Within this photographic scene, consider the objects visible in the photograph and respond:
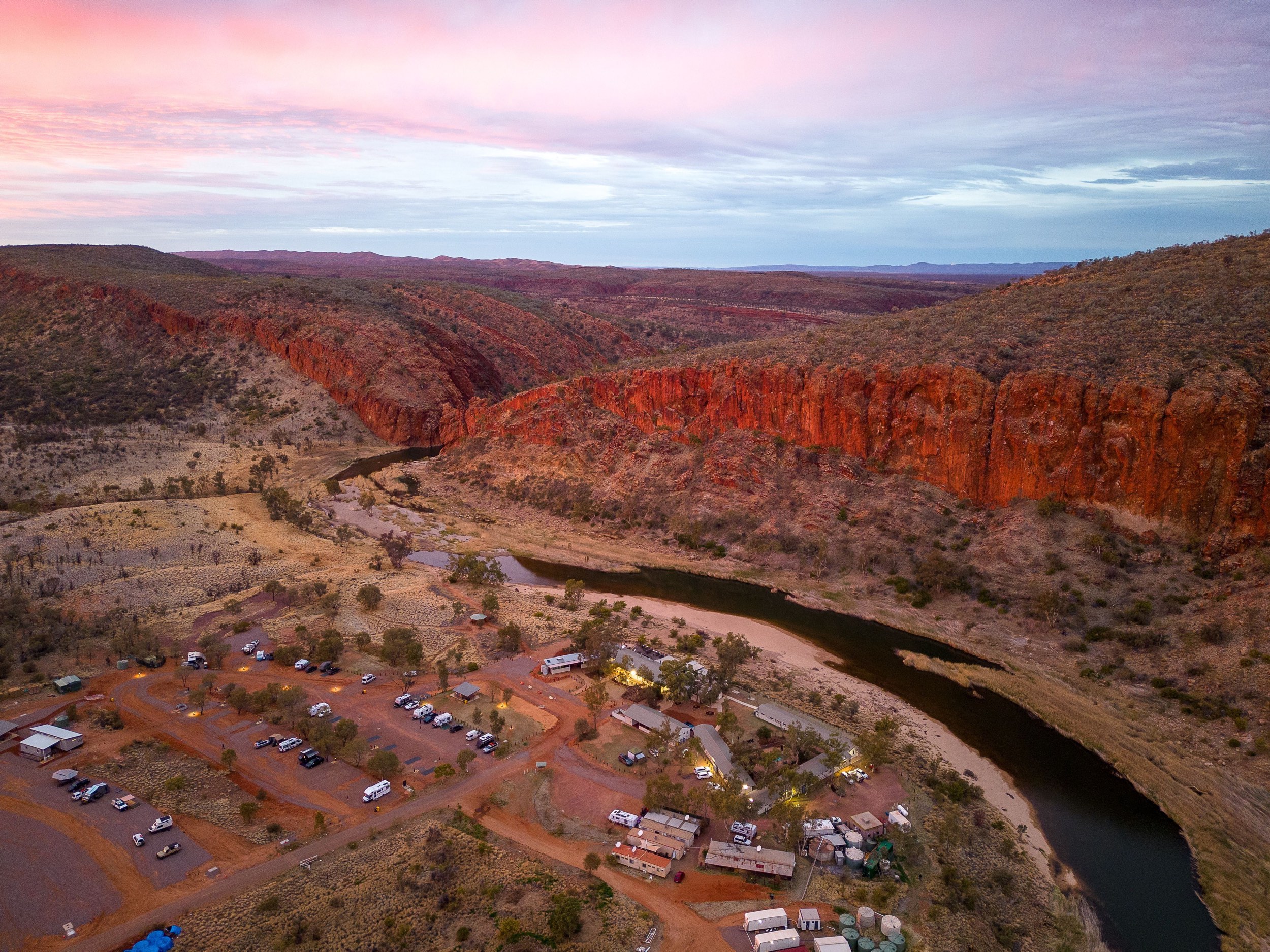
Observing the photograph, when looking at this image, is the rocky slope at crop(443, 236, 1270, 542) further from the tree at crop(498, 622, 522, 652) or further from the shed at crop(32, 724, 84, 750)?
the shed at crop(32, 724, 84, 750)

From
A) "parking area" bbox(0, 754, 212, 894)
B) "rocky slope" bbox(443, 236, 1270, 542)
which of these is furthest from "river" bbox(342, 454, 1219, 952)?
"parking area" bbox(0, 754, 212, 894)

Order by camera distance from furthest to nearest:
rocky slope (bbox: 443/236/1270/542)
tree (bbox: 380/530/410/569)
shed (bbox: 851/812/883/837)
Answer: tree (bbox: 380/530/410/569)
rocky slope (bbox: 443/236/1270/542)
shed (bbox: 851/812/883/837)

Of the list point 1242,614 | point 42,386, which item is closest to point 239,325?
point 42,386

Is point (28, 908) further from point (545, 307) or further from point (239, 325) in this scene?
point (545, 307)

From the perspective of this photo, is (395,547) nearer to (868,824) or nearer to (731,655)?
(731,655)

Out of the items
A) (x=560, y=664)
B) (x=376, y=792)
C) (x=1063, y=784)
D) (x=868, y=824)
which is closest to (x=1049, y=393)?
(x=1063, y=784)
